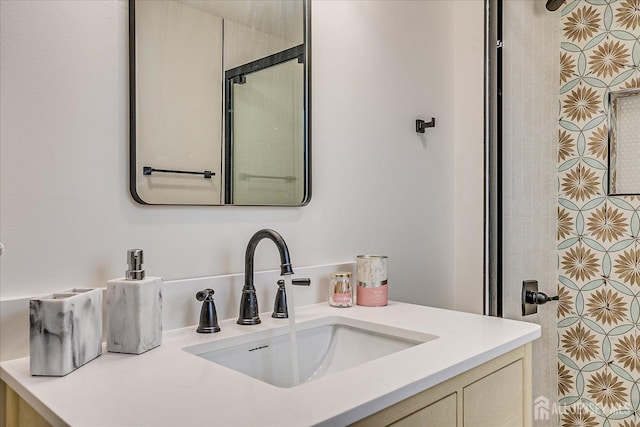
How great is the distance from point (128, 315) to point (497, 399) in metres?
0.75

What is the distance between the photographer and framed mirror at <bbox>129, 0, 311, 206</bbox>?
40.4 inches

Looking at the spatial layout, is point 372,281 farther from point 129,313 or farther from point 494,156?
point 129,313

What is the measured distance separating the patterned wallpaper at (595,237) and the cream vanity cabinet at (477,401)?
0.54 meters

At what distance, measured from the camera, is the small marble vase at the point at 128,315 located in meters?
0.86

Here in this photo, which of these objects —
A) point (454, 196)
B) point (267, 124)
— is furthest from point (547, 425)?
point (267, 124)

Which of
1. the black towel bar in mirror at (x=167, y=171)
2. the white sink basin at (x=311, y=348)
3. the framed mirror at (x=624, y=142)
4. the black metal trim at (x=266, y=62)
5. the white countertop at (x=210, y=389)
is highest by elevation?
the black metal trim at (x=266, y=62)

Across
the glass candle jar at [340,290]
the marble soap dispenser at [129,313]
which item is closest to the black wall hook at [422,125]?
→ the glass candle jar at [340,290]

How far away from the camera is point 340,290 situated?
130 cm

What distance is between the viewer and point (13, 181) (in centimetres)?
85

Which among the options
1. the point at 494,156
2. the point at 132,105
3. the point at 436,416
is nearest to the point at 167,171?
the point at 132,105

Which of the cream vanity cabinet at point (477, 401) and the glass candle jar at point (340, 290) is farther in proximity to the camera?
the glass candle jar at point (340, 290)

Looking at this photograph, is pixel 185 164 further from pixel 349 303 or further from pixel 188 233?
pixel 349 303

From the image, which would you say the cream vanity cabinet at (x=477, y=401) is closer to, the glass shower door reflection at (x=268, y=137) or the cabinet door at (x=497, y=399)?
the cabinet door at (x=497, y=399)

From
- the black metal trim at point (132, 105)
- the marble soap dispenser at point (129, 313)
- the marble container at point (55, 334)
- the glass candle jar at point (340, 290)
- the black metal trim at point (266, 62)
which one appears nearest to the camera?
the marble container at point (55, 334)
